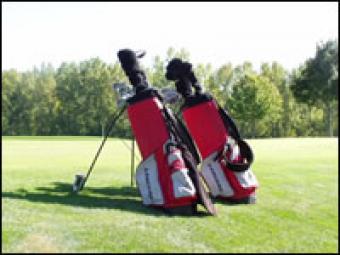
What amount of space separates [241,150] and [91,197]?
117 inches

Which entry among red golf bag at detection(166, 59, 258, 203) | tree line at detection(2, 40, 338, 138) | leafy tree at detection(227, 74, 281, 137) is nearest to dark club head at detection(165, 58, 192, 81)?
red golf bag at detection(166, 59, 258, 203)

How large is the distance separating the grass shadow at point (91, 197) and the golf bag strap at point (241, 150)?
69.3 inches

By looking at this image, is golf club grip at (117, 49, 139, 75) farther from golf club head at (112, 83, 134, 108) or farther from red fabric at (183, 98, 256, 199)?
red fabric at (183, 98, 256, 199)

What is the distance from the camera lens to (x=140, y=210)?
8.95 metres

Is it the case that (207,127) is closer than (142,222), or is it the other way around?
(142,222)

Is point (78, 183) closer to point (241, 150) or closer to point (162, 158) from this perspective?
point (162, 158)

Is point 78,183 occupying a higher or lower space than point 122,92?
lower

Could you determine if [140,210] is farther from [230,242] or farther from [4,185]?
[4,185]

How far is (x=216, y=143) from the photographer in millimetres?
10859

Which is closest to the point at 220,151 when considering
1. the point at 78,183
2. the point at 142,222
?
the point at 78,183

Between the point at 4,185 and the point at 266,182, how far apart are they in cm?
608

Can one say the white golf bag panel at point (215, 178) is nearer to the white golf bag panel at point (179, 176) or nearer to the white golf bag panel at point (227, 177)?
the white golf bag panel at point (227, 177)

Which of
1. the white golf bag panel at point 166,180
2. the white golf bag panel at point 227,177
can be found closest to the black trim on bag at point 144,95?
the white golf bag panel at point 166,180

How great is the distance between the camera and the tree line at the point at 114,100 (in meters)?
58.1
